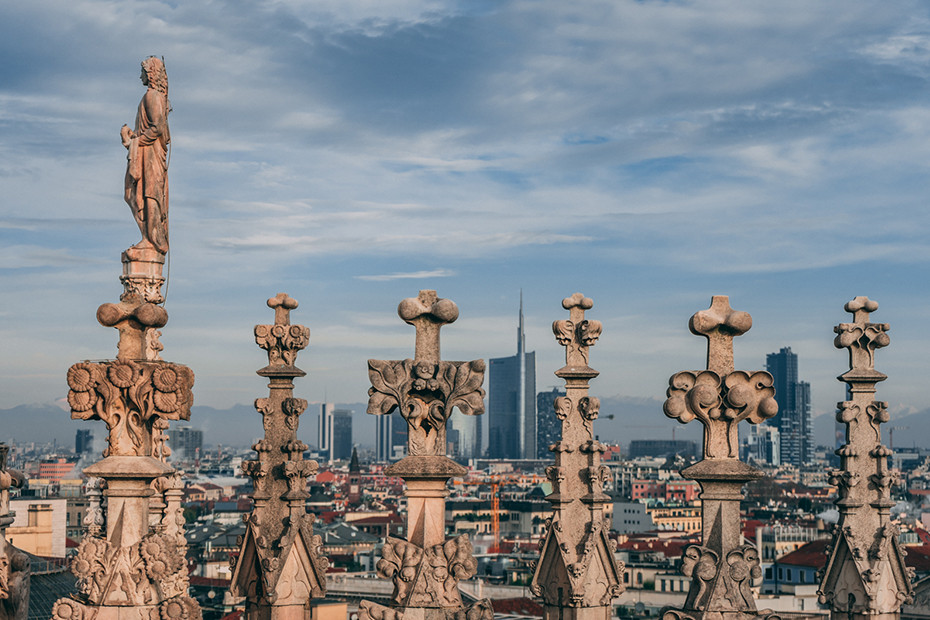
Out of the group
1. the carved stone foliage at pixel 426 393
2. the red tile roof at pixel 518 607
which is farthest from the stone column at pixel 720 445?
the red tile roof at pixel 518 607

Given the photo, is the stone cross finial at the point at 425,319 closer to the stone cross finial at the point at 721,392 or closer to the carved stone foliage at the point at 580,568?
the stone cross finial at the point at 721,392

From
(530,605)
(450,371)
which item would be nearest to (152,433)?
(450,371)

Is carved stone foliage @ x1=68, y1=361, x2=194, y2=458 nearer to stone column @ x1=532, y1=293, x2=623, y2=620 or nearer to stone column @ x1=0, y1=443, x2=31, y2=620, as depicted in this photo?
stone column @ x1=0, y1=443, x2=31, y2=620

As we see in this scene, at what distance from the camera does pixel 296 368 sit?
1181 centimetres

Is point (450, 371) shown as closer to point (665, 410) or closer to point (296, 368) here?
point (665, 410)

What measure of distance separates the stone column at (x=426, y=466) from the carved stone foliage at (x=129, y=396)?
4.15 ft

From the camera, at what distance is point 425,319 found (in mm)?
8992

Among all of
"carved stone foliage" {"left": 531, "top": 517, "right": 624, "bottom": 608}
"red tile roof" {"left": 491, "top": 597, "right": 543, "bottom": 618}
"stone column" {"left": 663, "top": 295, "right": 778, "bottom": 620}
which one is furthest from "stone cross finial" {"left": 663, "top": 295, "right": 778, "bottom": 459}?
"red tile roof" {"left": 491, "top": 597, "right": 543, "bottom": 618}

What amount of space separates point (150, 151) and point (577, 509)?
178 inches

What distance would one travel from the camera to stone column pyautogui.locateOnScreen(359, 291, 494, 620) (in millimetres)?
8477

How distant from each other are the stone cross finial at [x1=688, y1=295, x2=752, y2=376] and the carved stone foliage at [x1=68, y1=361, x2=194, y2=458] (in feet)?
10.8

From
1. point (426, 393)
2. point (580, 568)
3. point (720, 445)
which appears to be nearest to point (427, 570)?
point (426, 393)

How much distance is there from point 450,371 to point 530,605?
219 ft

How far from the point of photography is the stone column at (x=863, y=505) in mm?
10992
